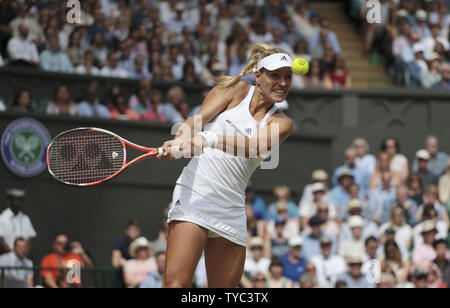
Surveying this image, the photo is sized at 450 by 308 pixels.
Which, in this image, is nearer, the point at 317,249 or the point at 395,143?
the point at 317,249

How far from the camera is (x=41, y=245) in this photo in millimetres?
11023

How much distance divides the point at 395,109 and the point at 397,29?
73.4 inches

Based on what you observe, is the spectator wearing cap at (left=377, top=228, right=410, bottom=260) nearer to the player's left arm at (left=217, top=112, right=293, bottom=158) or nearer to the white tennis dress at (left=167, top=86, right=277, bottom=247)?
the white tennis dress at (left=167, top=86, right=277, bottom=247)

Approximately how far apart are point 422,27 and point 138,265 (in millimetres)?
7594

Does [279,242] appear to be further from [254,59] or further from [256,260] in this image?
[254,59]

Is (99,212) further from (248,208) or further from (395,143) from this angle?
(395,143)

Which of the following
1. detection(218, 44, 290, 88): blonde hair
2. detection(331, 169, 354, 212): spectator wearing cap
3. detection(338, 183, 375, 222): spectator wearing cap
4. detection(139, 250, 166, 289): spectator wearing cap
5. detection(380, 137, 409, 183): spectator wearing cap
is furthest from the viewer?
detection(380, 137, 409, 183): spectator wearing cap

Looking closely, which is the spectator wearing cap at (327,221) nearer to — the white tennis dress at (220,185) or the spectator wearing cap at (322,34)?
the spectator wearing cap at (322,34)

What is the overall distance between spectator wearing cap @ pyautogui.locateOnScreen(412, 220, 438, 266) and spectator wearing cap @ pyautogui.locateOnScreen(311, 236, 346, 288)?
34.3 inches

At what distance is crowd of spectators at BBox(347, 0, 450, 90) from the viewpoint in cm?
1400

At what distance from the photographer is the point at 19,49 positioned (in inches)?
462

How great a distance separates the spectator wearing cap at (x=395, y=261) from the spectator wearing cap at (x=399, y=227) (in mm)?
428

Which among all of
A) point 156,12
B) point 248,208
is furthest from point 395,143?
point 156,12

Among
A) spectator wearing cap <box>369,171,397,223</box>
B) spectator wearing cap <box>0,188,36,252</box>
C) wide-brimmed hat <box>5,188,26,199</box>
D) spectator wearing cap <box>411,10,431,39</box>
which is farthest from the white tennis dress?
spectator wearing cap <box>411,10,431,39</box>
